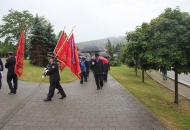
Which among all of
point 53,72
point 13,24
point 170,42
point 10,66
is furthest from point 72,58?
point 13,24

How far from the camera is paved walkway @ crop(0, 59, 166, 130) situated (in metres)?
5.22

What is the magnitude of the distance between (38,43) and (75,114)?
19667 millimetres

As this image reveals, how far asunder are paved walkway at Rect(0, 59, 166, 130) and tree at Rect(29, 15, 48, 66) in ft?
54.0

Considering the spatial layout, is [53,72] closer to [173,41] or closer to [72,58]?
[72,58]

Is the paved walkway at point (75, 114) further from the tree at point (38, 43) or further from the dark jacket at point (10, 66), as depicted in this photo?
the tree at point (38, 43)

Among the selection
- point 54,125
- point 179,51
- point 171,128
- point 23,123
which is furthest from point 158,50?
point 23,123

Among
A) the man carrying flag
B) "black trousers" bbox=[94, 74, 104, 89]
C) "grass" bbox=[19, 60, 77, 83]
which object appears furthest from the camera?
"grass" bbox=[19, 60, 77, 83]

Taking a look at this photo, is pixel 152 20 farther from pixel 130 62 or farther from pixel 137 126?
pixel 130 62

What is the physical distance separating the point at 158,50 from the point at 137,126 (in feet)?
13.2

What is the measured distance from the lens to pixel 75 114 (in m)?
6.22

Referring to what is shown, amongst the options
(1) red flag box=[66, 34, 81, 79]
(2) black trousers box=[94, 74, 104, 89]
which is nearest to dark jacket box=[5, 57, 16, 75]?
(1) red flag box=[66, 34, 81, 79]

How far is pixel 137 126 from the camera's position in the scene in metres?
5.23

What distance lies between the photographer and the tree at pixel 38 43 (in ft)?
80.1

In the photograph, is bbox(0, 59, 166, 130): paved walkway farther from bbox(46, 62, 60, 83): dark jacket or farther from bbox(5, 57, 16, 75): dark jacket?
bbox(5, 57, 16, 75): dark jacket
